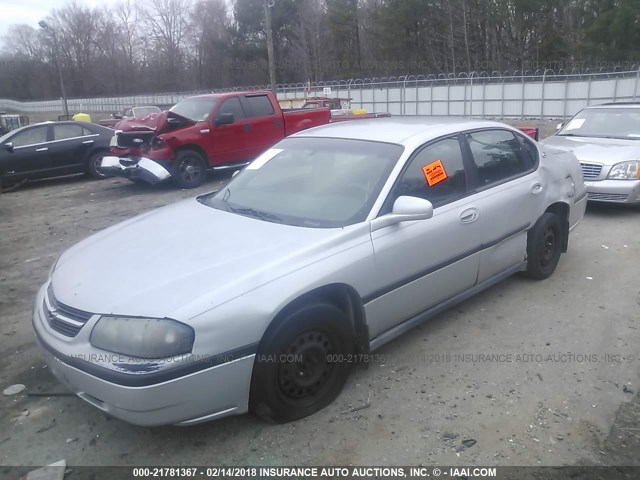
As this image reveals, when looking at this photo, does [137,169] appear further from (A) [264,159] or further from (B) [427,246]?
(B) [427,246]

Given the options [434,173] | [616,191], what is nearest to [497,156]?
[434,173]

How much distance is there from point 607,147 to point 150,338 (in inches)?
283

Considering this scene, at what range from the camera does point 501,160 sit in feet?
15.1

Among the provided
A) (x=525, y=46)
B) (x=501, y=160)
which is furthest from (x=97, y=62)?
(x=501, y=160)

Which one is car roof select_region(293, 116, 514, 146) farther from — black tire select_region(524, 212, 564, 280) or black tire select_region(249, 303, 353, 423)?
black tire select_region(249, 303, 353, 423)

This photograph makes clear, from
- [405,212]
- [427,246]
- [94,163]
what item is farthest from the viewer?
[94,163]

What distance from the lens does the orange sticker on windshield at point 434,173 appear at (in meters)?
3.88

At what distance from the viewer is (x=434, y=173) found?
3.93 meters

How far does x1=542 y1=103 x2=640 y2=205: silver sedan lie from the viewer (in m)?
7.25

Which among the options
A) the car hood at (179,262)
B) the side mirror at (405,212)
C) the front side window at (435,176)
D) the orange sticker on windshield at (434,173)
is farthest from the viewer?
the orange sticker on windshield at (434,173)

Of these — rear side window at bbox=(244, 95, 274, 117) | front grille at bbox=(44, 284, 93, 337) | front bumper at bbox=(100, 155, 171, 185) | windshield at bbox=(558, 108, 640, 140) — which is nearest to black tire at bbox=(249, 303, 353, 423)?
front grille at bbox=(44, 284, 93, 337)

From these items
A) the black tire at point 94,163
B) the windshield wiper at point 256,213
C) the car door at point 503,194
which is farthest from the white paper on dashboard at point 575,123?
the black tire at point 94,163

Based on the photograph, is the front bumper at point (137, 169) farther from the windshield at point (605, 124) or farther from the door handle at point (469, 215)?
the door handle at point (469, 215)

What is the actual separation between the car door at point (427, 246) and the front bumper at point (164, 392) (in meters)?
0.97
